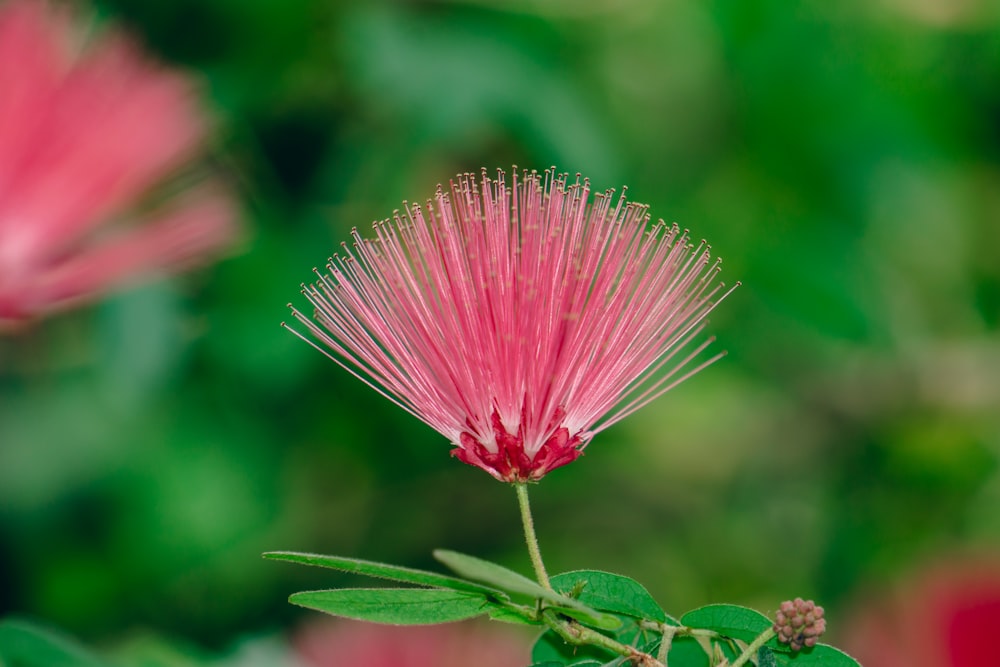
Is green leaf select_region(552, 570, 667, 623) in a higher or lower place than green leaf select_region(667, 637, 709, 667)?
higher

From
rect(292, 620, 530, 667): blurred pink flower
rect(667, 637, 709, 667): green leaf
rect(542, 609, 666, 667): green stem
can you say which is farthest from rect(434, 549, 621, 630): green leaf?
rect(292, 620, 530, 667): blurred pink flower

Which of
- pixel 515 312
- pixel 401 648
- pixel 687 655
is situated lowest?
pixel 401 648

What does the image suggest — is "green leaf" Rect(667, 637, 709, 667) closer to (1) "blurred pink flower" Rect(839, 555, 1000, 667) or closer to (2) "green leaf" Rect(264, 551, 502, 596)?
(2) "green leaf" Rect(264, 551, 502, 596)

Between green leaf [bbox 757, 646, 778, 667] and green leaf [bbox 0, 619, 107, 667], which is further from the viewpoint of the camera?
green leaf [bbox 0, 619, 107, 667]

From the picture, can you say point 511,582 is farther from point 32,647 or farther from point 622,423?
point 622,423

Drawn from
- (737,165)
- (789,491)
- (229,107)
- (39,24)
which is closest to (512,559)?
(789,491)

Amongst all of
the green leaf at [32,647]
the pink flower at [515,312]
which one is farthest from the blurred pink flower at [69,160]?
the pink flower at [515,312]

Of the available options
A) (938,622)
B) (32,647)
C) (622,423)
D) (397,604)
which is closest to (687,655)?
(397,604)
